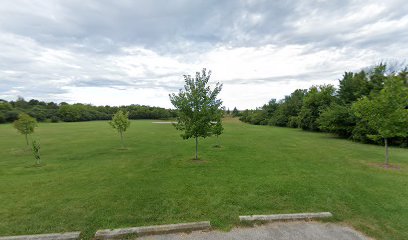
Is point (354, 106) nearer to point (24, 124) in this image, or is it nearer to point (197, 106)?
point (197, 106)

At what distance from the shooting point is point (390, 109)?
35.2ft

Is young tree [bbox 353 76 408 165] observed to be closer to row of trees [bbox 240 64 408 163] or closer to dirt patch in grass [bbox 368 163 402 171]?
row of trees [bbox 240 64 408 163]

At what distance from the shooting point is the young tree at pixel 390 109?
1058 cm

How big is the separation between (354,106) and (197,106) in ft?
32.8

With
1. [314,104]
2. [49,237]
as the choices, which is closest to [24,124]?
[49,237]

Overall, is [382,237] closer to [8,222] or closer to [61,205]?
[61,205]

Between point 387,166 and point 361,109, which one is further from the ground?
point 361,109

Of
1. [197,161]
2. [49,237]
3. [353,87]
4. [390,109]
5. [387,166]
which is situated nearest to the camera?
[49,237]

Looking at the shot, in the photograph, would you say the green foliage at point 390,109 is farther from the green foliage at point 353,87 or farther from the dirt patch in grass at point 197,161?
the green foliage at point 353,87

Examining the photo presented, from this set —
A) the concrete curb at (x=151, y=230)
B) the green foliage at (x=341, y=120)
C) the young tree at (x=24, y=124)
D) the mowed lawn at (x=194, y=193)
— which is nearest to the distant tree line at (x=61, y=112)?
the young tree at (x=24, y=124)

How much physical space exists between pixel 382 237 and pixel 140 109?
94.6 meters

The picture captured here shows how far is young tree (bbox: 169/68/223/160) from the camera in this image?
11617 millimetres

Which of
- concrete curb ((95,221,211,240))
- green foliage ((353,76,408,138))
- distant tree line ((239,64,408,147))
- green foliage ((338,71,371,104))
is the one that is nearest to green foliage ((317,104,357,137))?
distant tree line ((239,64,408,147))

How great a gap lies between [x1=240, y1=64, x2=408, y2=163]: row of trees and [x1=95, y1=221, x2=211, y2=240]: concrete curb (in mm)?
11988
